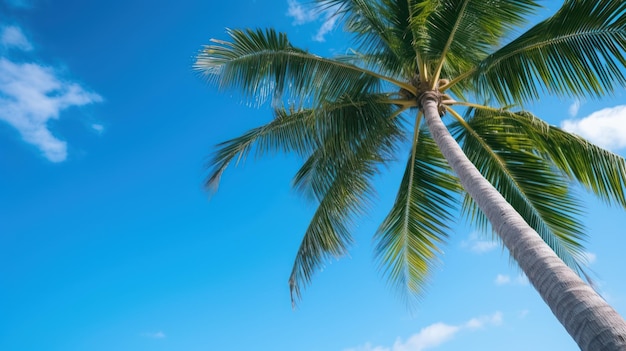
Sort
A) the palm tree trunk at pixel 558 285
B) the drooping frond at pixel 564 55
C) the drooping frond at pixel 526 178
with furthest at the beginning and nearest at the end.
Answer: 1. the drooping frond at pixel 526 178
2. the drooping frond at pixel 564 55
3. the palm tree trunk at pixel 558 285

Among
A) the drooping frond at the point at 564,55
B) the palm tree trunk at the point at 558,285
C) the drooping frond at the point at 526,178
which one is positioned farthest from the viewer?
the drooping frond at the point at 526,178

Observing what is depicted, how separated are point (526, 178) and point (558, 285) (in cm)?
482

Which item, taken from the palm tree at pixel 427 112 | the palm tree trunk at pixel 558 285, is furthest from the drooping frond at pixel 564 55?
the palm tree trunk at pixel 558 285

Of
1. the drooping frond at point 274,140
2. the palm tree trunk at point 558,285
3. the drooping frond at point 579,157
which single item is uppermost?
the drooping frond at point 274,140

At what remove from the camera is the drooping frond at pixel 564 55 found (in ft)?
19.0

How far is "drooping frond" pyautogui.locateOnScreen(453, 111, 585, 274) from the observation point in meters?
7.72

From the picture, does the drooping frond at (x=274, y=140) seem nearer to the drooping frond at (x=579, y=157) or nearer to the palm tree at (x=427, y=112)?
the palm tree at (x=427, y=112)

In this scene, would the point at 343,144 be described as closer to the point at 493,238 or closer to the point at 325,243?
the point at 325,243

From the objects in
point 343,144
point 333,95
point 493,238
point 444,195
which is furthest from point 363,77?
point 493,238

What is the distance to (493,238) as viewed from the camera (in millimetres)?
8547

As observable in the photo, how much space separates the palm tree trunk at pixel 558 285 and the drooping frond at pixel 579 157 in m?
2.65

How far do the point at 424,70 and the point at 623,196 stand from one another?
124 inches

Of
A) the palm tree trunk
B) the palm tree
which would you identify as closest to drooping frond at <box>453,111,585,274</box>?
the palm tree

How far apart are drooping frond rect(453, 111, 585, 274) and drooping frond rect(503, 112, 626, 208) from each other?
22 centimetres
